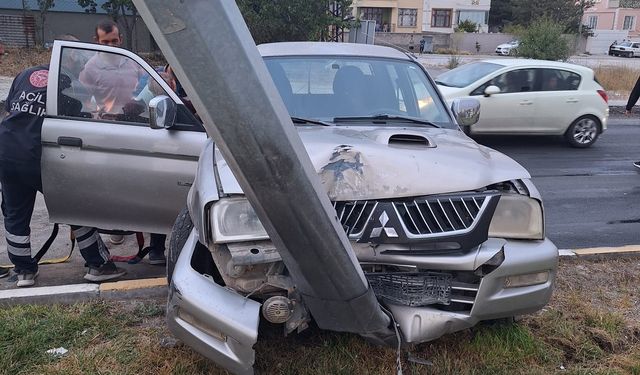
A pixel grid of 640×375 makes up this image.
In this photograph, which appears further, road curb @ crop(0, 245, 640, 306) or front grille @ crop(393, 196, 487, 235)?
road curb @ crop(0, 245, 640, 306)

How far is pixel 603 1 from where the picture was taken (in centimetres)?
8069

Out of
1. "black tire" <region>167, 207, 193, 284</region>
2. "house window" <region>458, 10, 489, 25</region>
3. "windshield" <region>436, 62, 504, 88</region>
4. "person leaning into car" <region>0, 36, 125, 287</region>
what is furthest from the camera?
"house window" <region>458, 10, 489, 25</region>

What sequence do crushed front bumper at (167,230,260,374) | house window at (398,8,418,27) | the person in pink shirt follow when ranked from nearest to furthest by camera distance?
crushed front bumper at (167,230,260,374), the person in pink shirt, house window at (398,8,418,27)

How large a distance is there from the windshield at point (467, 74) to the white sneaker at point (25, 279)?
8.46 m

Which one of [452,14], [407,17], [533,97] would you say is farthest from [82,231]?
[452,14]

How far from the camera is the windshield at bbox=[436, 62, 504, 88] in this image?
11.0m

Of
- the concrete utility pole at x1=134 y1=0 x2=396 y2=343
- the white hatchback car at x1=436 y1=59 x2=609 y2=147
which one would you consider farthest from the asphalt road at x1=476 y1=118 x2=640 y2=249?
the concrete utility pole at x1=134 y1=0 x2=396 y2=343

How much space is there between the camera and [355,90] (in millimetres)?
4371

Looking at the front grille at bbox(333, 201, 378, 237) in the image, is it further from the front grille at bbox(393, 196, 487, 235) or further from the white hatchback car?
the white hatchback car

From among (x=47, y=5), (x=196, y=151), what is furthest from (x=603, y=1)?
(x=196, y=151)

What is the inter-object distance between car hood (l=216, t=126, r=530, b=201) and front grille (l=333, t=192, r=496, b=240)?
4cm

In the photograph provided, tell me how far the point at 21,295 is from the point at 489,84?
885cm

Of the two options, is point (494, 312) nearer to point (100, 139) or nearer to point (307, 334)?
point (307, 334)

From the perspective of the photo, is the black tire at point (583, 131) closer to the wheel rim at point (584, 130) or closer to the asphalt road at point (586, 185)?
the wheel rim at point (584, 130)
